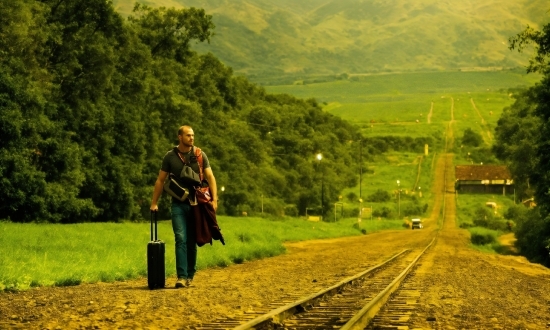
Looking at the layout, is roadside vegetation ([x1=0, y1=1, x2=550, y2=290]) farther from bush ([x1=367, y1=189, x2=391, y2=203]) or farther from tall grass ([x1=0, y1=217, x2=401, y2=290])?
bush ([x1=367, y1=189, x2=391, y2=203])

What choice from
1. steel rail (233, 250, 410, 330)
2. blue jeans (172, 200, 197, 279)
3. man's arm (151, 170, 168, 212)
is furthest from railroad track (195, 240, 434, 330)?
man's arm (151, 170, 168, 212)

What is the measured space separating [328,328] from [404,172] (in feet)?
521

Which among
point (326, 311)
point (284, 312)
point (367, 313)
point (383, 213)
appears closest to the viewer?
point (284, 312)

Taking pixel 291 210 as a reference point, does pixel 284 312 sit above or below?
below

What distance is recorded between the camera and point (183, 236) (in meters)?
13.1

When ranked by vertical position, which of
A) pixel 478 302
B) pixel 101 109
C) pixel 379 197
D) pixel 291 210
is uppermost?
pixel 101 109

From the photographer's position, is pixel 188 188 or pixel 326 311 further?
pixel 188 188

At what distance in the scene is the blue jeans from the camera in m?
13.0

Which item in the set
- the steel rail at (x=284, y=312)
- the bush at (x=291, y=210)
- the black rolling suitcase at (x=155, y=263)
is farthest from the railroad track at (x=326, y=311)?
the bush at (x=291, y=210)

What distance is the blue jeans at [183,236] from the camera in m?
13.0

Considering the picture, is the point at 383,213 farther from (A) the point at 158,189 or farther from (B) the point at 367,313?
(B) the point at 367,313

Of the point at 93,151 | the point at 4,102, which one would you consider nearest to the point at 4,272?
the point at 4,102

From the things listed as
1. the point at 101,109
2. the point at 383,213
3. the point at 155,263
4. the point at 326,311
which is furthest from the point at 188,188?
the point at 383,213

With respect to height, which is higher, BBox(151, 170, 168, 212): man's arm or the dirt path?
BBox(151, 170, 168, 212): man's arm
